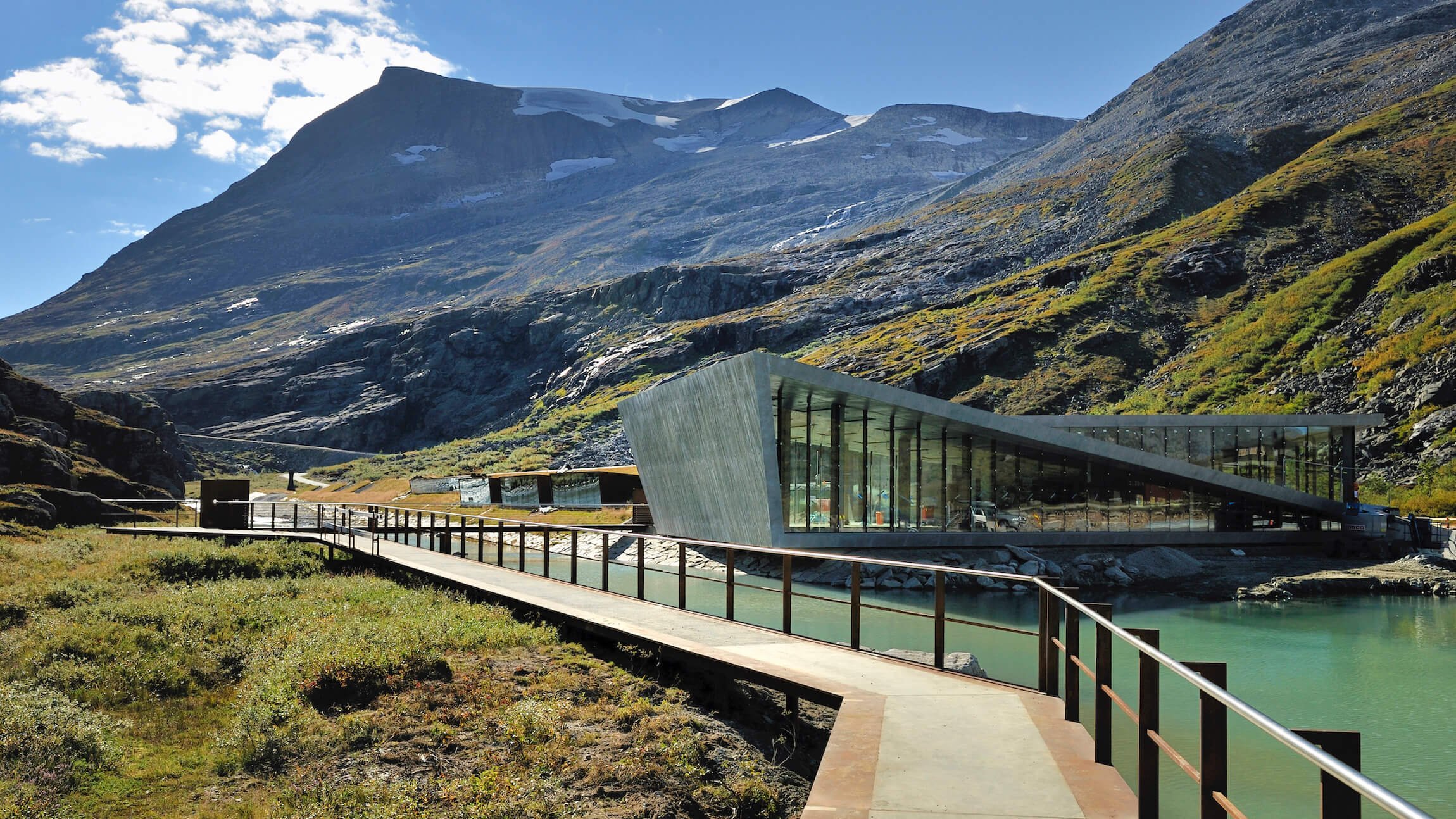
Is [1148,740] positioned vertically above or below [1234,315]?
below

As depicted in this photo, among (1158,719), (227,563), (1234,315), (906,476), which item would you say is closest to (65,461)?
(227,563)

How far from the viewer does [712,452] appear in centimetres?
2841

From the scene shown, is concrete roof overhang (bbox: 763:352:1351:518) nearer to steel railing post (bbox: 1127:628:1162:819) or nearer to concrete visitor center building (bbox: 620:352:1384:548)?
concrete visitor center building (bbox: 620:352:1384:548)

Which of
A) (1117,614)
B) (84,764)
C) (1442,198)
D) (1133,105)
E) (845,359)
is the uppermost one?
(1133,105)

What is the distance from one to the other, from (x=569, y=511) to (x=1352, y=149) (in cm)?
8238

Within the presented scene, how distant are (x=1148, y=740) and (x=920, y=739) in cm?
191

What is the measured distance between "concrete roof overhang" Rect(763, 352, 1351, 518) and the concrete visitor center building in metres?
0.05

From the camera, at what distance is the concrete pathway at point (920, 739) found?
5164 millimetres

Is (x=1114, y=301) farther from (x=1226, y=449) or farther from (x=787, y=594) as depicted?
(x=787, y=594)

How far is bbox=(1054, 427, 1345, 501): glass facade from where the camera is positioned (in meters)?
33.4

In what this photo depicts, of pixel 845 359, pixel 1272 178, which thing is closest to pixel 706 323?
pixel 845 359

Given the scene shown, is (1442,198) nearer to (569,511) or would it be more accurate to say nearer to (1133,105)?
(569,511)

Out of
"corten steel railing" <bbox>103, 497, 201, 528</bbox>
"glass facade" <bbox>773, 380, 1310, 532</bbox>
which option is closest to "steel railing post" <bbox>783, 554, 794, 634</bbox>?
"glass facade" <bbox>773, 380, 1310, 532</bbox>

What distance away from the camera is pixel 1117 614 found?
22.0 metres
